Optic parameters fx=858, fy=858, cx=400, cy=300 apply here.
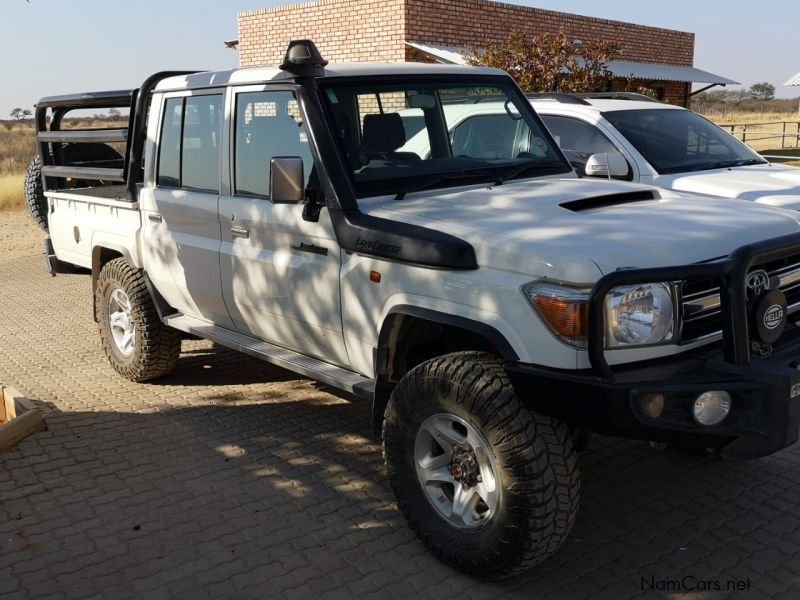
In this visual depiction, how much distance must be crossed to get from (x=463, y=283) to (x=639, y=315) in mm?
697

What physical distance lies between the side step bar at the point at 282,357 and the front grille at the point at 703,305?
149 cm

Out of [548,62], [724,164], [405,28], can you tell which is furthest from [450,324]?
[405,28]

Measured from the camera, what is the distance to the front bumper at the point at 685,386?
121 inches

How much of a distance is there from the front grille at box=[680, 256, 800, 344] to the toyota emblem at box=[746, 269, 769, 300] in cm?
4

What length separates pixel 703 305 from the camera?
3.39 meters

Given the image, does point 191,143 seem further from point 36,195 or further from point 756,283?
point 36,195

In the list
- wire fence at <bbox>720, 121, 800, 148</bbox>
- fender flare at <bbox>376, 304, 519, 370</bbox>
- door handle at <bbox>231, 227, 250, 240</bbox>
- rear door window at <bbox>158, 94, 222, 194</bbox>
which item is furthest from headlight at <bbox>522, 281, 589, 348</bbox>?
wire fence at <bbox>720, 121, 800, 148</bbox>

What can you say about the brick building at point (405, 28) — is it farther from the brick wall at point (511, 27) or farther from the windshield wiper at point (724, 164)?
the windshield wiper at point (724, 164)

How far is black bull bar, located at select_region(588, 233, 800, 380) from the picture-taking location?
121 inches

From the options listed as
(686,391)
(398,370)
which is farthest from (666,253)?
(398,370)

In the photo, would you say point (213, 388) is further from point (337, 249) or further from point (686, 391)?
point (686, 391)

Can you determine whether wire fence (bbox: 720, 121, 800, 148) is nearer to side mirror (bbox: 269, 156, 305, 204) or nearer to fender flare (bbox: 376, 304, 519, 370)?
side mirror (bbox: 269, 156, 305, 204)

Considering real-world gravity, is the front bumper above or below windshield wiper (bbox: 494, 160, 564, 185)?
below

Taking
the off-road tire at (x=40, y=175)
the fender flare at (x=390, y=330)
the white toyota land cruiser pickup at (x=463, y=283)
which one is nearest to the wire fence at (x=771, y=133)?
the off-road tire at (x=40, y=175)
